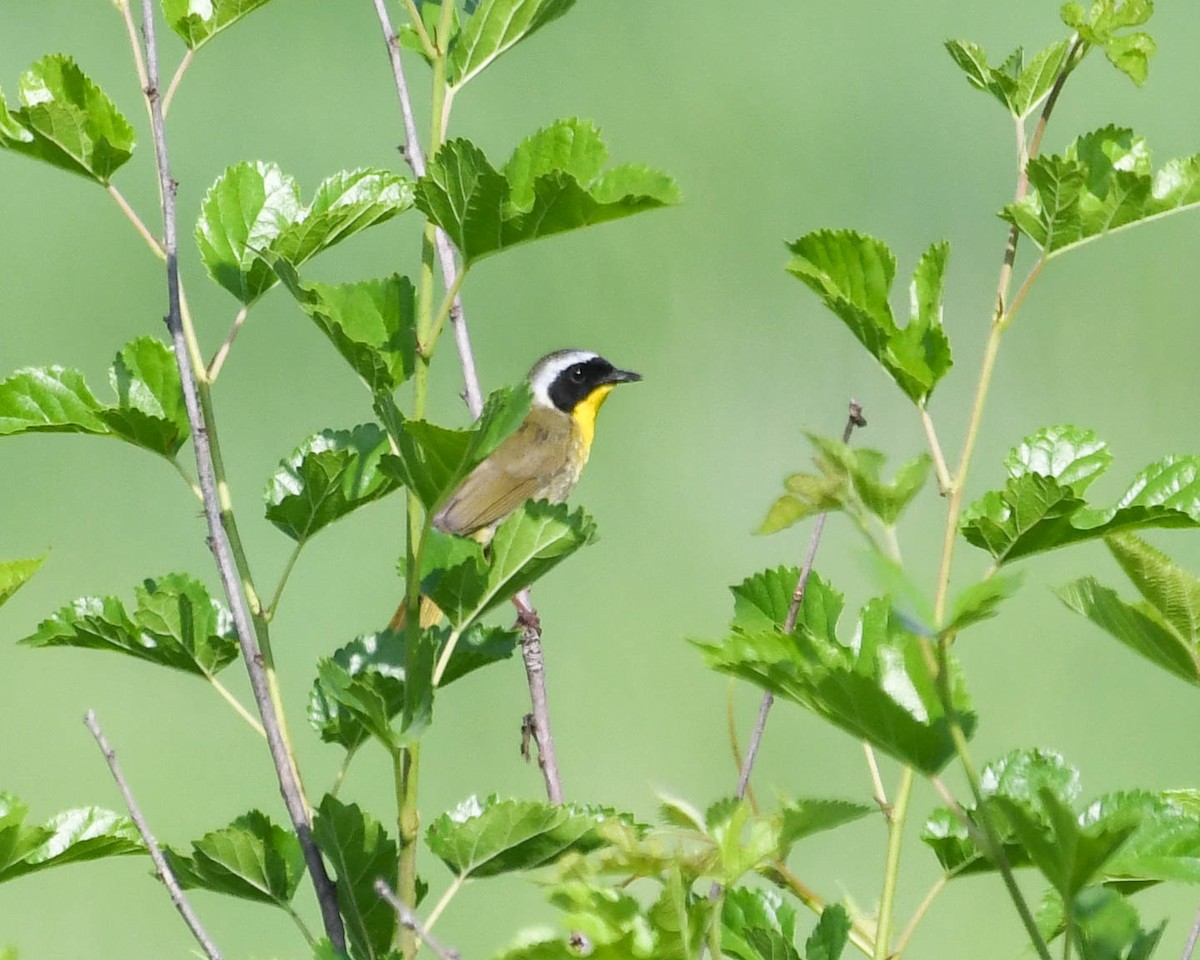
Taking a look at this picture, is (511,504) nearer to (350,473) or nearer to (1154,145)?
(350,473)

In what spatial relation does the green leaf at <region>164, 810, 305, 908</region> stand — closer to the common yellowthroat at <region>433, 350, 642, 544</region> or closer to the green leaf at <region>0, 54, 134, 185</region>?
the green leaf at <region>0, 54, 134, 185</region>

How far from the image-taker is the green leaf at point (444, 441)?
45 cm

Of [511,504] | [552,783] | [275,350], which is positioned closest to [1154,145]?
[275,350]

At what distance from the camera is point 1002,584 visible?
0.37m

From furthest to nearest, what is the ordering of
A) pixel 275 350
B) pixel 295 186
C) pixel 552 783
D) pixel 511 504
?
pixel 275 350 → pixel 511 504 → pixel 552 783 → pixel 295 186

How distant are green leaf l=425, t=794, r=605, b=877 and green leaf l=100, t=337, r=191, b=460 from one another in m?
0.19

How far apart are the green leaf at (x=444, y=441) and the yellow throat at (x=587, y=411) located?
2.16 m

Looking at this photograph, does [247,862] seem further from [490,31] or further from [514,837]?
[490,31]

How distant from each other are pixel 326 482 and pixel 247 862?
A: 0.14 m

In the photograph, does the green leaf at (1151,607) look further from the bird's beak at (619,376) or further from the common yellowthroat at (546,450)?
the bird's beak at (619,376)

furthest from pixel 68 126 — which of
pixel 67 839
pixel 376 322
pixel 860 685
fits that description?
pixel 860 685

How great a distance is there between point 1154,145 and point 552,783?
4344 millimetres

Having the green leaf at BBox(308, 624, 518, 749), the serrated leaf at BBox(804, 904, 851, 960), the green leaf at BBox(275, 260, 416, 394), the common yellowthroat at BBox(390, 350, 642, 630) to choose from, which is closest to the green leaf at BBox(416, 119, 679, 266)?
the green leaf at BBox(275, 260, 416, 394)

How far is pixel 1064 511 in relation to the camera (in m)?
0.50
